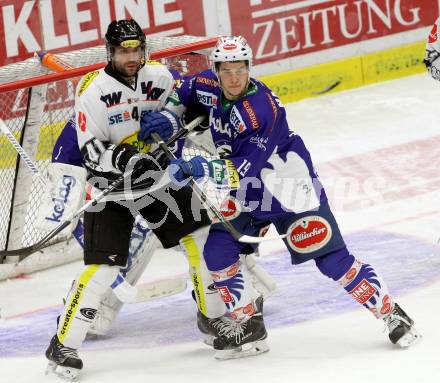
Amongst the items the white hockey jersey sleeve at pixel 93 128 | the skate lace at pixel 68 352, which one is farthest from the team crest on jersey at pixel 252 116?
the skate lace at pixel 68 352

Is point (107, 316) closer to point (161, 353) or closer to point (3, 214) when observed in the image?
point (161, 353)

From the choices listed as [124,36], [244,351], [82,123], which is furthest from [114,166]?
[244,351]

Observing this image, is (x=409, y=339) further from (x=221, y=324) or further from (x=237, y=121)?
(x=237, y=121)

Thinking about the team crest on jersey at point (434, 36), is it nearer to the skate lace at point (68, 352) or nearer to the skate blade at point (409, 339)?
the skate blade at point (409, 339)

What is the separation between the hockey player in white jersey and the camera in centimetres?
431

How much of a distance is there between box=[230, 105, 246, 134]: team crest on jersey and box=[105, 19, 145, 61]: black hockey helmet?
1.35 ft

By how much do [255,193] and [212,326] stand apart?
1.77 feet

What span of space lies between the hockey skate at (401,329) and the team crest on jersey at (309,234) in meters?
0.34

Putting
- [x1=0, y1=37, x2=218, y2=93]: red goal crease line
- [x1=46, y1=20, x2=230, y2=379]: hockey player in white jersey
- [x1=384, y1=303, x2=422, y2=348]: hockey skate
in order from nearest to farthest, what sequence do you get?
[x1=384, y1=303, x2=422, y2=348]: hockey skate < [x1=46, y1=20, x2=230, y2=379]: hockey player in white jersey < [x1=0, y1=37, x2=218, y2=93]: red goal crease line

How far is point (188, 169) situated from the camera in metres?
4.11

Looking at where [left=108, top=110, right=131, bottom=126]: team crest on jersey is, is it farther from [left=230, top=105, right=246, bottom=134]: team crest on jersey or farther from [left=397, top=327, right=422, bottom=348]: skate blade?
[left=397, top=327, right=422, bottom=348]: skate blade

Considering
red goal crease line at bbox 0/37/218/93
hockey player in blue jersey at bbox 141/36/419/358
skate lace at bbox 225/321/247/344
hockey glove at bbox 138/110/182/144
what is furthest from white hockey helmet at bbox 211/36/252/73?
red goal crease line at bbox 0/37/218/93

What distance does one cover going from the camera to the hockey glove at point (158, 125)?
438 centimetres

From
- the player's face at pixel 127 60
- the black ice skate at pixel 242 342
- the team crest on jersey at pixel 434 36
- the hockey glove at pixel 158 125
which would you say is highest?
the player's face at pixel 127 60
